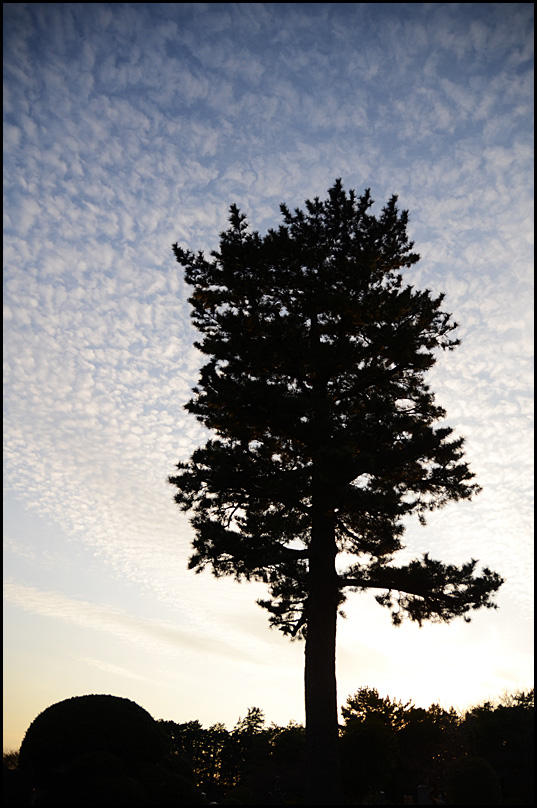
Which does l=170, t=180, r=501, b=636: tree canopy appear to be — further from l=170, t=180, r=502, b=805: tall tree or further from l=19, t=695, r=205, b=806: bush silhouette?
l=19, t=695, r=205, b=806: bush silhouette

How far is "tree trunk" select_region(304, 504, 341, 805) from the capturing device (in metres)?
13.3

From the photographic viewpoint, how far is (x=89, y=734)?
13086 mm

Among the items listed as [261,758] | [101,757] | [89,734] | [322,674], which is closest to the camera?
[101,757]

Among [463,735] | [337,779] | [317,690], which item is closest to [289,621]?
[317,690]

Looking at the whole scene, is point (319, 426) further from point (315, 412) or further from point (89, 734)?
point (89, 734)

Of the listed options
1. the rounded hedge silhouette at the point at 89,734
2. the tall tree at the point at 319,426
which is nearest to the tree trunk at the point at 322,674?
the tall tree at the point at 319,426

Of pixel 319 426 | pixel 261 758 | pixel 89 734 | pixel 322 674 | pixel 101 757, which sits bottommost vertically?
pixel 261 758

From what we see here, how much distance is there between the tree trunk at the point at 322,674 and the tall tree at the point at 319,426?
0.04 meters

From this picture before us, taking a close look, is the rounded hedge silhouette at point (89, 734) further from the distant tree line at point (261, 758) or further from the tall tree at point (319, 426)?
the tall tree at point (319, 426)

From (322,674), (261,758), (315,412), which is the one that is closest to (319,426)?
(315,412)

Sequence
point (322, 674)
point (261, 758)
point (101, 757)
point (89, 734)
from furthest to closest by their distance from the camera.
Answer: point (261, 758)
point (322, 674)
point (89, 734)
point (101, 757)

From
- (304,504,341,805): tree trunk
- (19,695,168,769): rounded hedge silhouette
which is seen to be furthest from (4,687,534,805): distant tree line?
(304,504,341,805): tree trunk

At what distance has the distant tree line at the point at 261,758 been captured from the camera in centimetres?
1216

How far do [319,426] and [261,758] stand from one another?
2048cm
